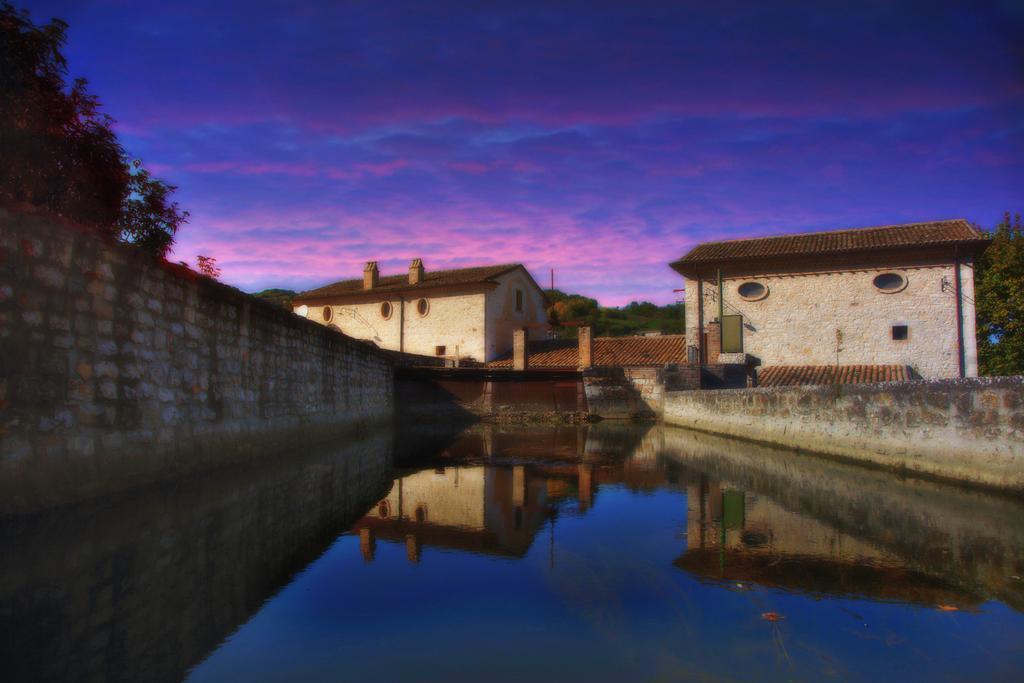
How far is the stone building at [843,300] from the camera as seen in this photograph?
78.4ft

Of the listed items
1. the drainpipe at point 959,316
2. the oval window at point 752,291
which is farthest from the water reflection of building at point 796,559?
the drainpipe at point 959,316

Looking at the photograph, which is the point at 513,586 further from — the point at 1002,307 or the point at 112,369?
the point at 1002,307

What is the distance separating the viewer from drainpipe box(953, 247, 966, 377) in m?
23.7

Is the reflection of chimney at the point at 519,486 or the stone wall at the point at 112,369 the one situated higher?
the stone wall at the point at 112,369

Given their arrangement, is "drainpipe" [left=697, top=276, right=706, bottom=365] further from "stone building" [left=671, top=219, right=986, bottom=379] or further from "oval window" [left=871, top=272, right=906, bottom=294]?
"oval window" [left=871, top=272, right=906, bottom=294]

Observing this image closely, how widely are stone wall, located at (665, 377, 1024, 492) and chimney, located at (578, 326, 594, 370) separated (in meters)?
13.6

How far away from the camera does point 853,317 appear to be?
25031 mm

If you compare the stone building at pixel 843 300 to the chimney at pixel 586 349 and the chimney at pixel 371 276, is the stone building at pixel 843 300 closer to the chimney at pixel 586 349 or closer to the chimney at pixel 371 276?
the chimney at pixel 586 349

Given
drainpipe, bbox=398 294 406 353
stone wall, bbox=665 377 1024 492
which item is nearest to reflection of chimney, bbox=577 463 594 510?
stone wall, bbox=665 377 1024 492

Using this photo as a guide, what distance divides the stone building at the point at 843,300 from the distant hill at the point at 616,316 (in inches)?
938

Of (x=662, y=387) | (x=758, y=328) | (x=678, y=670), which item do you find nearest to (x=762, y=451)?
(x=678, y=670)

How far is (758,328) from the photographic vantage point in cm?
2644

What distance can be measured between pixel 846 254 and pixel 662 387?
905 cm

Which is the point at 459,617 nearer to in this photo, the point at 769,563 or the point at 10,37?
the point at 769,563
